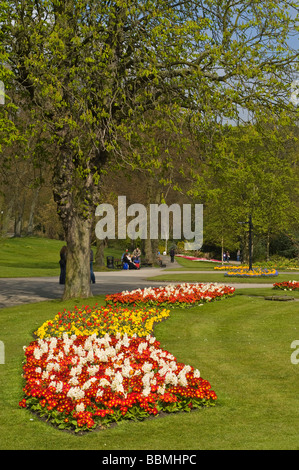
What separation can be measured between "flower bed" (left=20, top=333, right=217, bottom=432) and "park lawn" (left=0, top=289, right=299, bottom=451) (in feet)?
0.60

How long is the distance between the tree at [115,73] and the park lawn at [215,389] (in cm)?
439

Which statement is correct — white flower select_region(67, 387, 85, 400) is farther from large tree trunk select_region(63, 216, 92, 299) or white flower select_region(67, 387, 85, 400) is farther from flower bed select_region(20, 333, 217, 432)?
large tree trunk select_region(63, 216, 92, 299)

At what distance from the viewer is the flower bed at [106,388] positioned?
6.72m

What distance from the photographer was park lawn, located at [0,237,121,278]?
3581 cm

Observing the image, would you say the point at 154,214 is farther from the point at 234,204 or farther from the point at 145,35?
the point at 145,35

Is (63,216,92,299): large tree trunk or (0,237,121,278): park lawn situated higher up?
(63,216,92,299): large tree trunk

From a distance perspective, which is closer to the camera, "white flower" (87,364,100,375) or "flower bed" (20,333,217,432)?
"flower bed" (20,333,217,432)

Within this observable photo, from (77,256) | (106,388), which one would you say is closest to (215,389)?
(106,388)

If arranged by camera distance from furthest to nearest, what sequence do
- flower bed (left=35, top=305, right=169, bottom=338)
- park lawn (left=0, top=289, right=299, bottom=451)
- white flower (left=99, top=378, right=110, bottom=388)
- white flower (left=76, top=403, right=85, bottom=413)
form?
flower bed (left=35, top=305, right=169, bottom=338)
white flower (left=99, top=378, right=110, bottom=388)
white flower (left=76, top=403, right=85, bottom=413)
park lawn (left=0, top=289, right=299, bottom=451)

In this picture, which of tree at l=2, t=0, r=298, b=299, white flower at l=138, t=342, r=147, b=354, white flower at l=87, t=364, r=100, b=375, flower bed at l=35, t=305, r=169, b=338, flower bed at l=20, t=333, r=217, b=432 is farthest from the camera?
tree at l=2, t=0, r=298, b=299

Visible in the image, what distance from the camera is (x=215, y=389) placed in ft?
26.5

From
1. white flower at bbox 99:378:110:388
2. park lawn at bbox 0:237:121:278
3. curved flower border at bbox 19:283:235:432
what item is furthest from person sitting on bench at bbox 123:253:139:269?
white flower at bbox 99:378:110:388

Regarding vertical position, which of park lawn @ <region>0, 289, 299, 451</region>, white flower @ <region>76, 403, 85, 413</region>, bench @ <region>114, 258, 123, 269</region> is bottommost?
bench @ <region>114, 258, 123, 269</region>
